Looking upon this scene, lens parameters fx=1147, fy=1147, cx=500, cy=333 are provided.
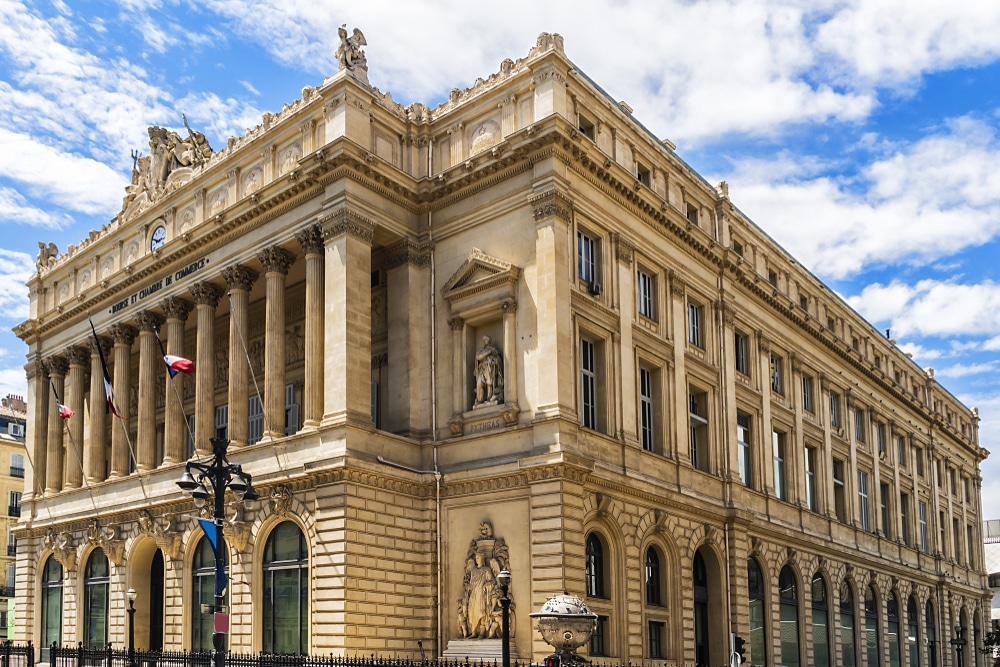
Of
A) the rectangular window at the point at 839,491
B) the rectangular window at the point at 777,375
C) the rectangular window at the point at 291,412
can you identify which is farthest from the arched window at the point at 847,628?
the rectangular window at the point at 291,412

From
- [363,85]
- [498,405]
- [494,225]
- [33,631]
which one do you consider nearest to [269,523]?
[498,405]

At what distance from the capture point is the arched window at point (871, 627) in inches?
2226

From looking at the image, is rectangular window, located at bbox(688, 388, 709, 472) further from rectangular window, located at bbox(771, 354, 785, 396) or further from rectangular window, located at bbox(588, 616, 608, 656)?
rectangular window, located at bbox(588, 616, 608, 656)

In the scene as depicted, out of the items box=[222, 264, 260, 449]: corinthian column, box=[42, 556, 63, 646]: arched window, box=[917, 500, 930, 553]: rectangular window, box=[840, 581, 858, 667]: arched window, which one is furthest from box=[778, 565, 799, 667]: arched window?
box=[42, 556, 63, 646]: arched window

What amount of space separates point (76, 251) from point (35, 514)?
39.4 feet

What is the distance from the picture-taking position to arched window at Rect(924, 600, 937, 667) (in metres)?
66.1

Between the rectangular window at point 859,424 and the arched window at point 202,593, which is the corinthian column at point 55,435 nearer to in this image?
the arched window at point 202,593

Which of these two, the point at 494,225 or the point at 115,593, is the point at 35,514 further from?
the point at 494,225

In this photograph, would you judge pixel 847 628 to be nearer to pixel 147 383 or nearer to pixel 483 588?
pixel 483 588

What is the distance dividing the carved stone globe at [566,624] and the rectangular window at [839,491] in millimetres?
32982

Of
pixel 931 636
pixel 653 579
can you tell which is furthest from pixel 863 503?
pixel 653 579

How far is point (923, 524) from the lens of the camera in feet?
230

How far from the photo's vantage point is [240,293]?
138 feet

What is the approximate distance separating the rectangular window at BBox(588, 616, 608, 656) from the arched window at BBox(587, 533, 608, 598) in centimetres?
80
